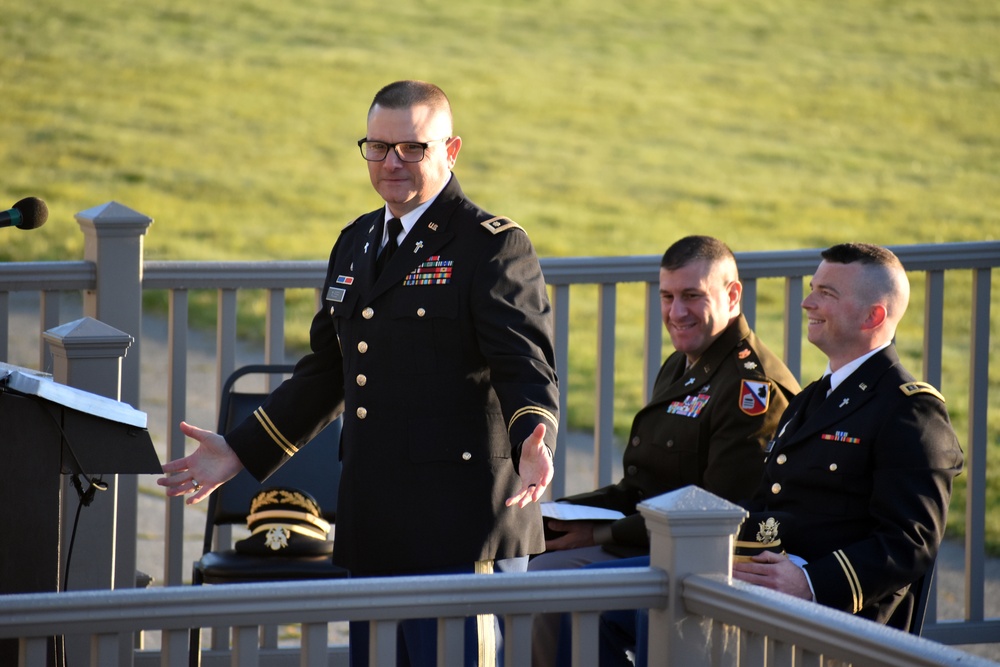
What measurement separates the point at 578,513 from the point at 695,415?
0.47 metres

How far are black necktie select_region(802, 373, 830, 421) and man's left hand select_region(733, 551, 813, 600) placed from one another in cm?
53

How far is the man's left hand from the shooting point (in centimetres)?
352

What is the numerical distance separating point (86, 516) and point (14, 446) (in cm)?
137

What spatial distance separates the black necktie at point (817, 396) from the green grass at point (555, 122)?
7087 millimetres

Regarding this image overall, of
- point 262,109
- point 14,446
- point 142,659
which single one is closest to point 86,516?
point 142,659

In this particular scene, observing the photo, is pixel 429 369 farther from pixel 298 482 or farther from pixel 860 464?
pixel 298 482

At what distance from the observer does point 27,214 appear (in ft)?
10.4

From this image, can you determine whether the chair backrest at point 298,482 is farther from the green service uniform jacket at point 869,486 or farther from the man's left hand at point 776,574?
the man's left hand at point 776,574

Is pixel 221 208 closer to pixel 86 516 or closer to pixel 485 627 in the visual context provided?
pixel 86 516

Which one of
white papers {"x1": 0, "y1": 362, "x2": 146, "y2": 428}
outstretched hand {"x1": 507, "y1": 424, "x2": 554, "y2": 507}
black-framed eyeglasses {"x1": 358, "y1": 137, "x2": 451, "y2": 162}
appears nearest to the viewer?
white papers {"x1": 0, "y1": 362, "x2": 146, "y2": 428}

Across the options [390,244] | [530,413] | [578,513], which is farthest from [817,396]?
[390,244]

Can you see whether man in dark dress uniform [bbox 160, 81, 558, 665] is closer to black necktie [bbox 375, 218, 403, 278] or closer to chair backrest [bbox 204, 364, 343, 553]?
black necktie [bbox 375, 218, 403, 278]

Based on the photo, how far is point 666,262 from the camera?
15.5 ft

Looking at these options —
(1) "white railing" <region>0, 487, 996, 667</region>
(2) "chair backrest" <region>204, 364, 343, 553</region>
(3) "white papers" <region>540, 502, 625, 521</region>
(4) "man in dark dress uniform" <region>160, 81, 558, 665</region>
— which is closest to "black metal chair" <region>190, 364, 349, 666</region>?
(2) "chair backrest" <region>204, 364, 343, 553</region>
